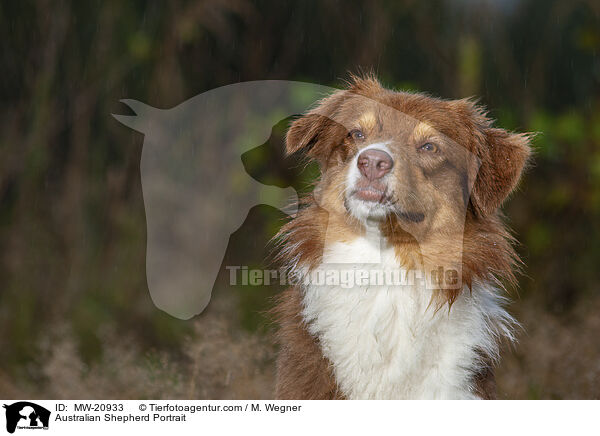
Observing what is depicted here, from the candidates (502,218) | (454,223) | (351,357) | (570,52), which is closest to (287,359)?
(351,357)

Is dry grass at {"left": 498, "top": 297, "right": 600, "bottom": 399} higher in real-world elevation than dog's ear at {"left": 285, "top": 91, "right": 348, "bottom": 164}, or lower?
lower

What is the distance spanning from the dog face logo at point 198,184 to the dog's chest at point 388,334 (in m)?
3.17

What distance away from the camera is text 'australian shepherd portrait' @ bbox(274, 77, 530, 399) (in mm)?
3871

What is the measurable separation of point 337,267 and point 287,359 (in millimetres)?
553

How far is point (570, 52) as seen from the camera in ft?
26.2

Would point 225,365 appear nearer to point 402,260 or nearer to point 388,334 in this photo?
point 388,334

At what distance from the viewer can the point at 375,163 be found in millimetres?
3758

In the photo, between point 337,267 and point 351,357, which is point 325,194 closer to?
point 337,267

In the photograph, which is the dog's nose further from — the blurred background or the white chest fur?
the blurred background

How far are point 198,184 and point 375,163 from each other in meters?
4.11

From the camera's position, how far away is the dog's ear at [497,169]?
4117 millimetres

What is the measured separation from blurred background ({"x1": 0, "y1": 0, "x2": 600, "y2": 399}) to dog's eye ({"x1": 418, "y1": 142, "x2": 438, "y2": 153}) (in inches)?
124
